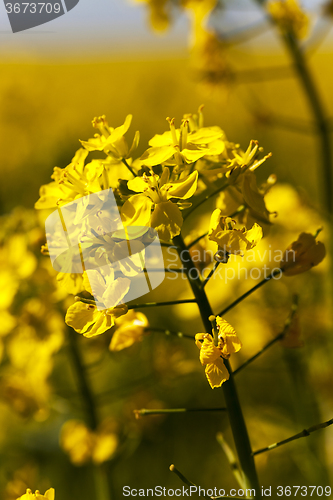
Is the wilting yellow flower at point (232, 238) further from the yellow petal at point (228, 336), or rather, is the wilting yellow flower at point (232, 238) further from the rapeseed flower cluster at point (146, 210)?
the yellow petal at point (228, 336)

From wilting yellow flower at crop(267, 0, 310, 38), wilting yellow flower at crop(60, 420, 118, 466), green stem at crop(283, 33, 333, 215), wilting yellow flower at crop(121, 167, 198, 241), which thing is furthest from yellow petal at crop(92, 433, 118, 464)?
wilting yellow flower at crop(267, 0, 310, 38)

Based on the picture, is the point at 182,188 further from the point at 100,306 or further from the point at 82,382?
the point at 82,382

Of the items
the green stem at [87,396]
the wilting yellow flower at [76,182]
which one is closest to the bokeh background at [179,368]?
the green stem at [87,396]

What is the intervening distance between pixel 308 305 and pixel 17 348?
1.42 metres

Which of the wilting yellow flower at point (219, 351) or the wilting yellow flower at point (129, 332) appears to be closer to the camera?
the wilting yellow flower at point (219, 351)

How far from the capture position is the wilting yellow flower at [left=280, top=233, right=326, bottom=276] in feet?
3.27

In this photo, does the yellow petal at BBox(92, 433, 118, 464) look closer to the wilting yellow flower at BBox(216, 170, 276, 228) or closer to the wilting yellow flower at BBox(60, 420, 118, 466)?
the wilting yellow flower at BBox(60, 420, 118, 466)

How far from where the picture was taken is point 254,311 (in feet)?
6.53

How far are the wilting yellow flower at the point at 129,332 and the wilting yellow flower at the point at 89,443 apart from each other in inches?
26.7

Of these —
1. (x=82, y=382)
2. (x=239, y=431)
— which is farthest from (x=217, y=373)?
(x=82, y=382)

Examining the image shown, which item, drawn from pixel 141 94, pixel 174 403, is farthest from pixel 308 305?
pixel 141 94

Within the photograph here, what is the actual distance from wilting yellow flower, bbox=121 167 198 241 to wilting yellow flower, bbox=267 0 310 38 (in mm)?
1418

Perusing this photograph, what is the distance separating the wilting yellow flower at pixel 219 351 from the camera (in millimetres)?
762

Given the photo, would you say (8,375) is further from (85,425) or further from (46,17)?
(46,17)
